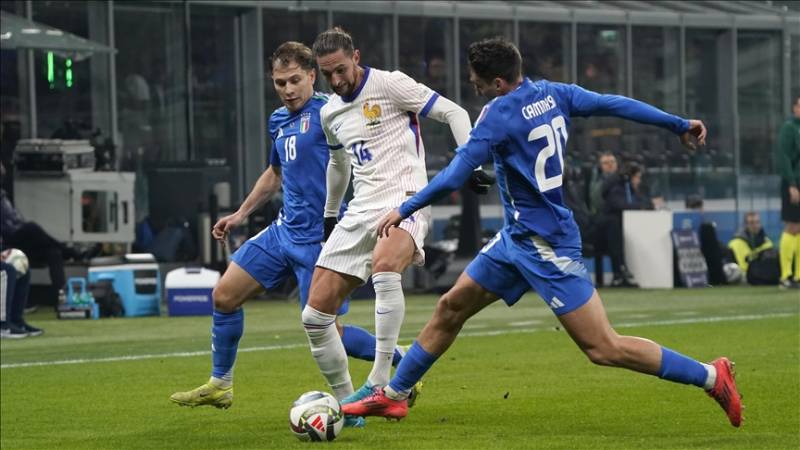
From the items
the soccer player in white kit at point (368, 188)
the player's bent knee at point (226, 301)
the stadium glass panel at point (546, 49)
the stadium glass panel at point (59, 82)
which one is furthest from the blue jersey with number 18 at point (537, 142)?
the stadium glass panel at point (546, 49)

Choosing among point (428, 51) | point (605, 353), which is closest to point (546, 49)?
point (428, 51)

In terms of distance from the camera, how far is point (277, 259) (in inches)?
404

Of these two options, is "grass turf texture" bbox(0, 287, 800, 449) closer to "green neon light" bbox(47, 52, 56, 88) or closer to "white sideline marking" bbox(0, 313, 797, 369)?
"white sideline marking" bbox(0, 313, 797, 369)

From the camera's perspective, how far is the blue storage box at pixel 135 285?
851 inches

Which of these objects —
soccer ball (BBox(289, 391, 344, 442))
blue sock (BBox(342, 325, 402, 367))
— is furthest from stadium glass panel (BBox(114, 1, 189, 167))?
soccer ball (BBox(289, 391, 344, 442))

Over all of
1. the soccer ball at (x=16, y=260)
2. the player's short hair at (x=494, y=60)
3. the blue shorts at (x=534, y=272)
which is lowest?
the soccer ball at (x=16, y=260)

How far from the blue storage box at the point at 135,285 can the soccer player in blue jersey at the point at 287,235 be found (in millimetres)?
11512

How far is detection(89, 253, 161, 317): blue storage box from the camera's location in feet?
70.9

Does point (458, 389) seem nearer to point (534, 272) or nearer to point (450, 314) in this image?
point (450, 314)

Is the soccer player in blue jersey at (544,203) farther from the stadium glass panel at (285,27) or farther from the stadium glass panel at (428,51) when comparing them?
the stadium glass panel at (428,51)

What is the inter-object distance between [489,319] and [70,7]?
11.6 m

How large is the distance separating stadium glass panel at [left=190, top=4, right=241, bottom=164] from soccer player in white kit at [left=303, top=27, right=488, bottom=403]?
17.9 meters

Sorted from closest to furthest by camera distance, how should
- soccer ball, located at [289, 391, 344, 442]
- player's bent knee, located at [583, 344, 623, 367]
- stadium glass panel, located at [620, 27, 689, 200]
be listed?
player's bent knee, located at [583, 344, 623, 367] → soccer ball, located at [289, 391, 344, 442] → stadium glass panel, located at [620, 27, 689, 200]

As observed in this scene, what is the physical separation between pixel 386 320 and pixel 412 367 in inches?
21.3
